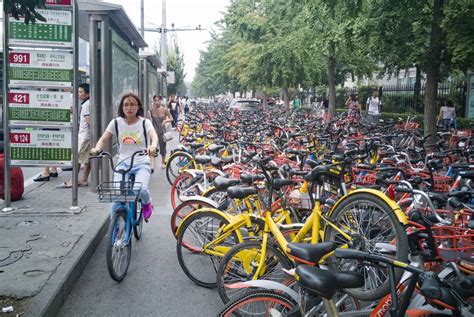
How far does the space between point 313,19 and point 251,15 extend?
8.54 m

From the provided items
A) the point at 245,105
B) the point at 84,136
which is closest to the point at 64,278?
the point at 84,136

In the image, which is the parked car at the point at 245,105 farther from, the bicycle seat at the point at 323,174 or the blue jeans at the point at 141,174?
the bicycle seat at the point at 323,174

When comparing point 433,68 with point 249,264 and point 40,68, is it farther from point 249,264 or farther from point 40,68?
point 249,264

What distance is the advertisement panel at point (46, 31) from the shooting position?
662 cm

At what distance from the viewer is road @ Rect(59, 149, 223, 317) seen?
4211mm

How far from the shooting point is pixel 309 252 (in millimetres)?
2609

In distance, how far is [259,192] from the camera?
17.5ft

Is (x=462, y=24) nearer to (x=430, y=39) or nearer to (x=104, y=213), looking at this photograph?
(x=430, y=39)

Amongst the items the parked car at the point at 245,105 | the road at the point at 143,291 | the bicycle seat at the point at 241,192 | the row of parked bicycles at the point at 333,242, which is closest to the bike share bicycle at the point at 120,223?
the road at the point at 143,291

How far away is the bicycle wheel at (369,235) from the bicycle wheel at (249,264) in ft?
1.32

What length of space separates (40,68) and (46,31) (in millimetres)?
501

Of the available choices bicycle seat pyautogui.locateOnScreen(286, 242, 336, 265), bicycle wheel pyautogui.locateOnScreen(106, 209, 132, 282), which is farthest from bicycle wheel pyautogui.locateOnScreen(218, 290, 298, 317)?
bicycle wheel pyautogui.locateOnScreen(106, 209, 132, 282)

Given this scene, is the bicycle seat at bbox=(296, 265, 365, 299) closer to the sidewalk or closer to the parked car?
the sidewalk

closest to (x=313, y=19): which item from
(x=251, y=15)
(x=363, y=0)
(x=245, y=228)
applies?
(x=363, y=0)
